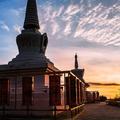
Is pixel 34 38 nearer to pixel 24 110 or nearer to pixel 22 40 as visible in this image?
pixel 22 40

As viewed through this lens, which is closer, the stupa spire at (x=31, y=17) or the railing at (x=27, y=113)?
the railing at (x=27, y=113)

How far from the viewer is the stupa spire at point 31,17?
160 ft

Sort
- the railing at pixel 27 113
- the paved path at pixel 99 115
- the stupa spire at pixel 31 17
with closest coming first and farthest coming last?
the paved path at pixel 99 115 < the railing at pixel 27 113 < the stupa spire at pixel 31 17

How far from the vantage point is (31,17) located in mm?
49312

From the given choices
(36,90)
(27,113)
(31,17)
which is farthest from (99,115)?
(31,17)

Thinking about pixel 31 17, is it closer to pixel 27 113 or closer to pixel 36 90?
pixel 36 90

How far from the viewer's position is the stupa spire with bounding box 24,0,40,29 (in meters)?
48.9

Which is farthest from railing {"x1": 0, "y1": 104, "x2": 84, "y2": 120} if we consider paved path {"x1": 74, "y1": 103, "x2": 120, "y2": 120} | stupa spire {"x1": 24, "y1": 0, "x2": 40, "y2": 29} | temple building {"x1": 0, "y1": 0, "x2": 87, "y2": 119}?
stupa spire {"x1": 24, "y1": 0, "x2": 40, "y2": 29}

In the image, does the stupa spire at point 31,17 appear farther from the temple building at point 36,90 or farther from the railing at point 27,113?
the railing at point 27,113

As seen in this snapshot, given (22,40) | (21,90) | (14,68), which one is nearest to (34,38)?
(22,40)

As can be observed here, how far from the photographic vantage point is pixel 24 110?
33281 mm

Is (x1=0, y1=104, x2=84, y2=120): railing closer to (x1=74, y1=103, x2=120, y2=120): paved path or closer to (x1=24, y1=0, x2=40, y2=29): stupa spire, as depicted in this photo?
(x1=74, y1=103, x2=120, y2=120): paved path

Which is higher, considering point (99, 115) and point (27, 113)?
point (27, 113)

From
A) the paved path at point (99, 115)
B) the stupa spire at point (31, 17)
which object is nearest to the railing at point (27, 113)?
the paved path at point (99, 115)
